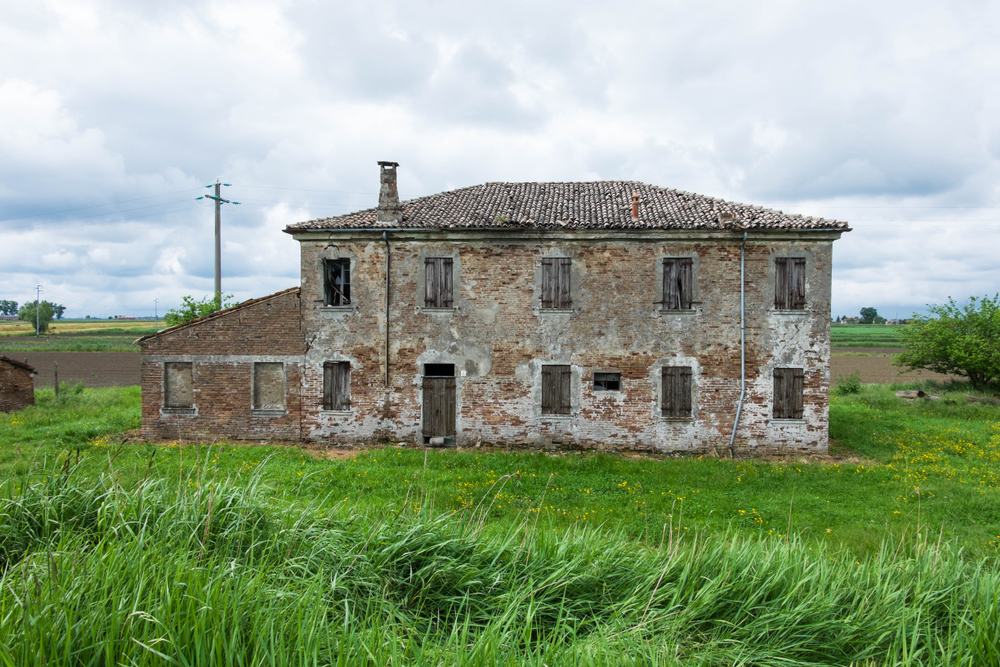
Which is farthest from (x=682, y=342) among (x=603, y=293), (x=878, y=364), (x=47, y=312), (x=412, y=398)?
(x=47, y=312)

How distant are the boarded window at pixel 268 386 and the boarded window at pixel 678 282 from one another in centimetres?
1177

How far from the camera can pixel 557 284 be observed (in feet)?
49.2

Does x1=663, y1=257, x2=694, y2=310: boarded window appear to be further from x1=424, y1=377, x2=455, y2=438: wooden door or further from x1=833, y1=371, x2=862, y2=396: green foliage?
x1=833, y1=371, x2=862, y2=396: green foliage

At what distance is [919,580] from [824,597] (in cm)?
108

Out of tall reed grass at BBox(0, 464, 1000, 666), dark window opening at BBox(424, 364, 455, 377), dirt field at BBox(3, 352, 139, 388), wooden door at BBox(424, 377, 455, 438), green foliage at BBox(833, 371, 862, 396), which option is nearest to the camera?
tall reed grass at BBox(0, 464, 1000, 666)

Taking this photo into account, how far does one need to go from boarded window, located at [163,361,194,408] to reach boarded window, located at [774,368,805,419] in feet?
57.6

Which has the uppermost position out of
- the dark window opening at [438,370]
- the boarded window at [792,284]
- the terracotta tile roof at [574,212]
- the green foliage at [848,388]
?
the terracotta tile roof at [574,212]

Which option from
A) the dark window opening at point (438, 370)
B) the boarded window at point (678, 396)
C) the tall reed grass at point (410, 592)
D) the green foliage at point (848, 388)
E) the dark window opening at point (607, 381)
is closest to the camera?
the tall reed grass at point (410, 592)

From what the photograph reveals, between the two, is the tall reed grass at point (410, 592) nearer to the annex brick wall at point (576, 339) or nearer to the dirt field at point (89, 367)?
the annex brick wall at point (576, 339)

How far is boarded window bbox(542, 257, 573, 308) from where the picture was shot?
589 inches

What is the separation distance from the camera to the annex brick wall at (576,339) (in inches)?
573

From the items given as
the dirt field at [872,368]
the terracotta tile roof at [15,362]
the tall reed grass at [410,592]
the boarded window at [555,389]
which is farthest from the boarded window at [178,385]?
the dirt field at [872,368]

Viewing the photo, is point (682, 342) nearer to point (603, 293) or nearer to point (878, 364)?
point (603, 293)

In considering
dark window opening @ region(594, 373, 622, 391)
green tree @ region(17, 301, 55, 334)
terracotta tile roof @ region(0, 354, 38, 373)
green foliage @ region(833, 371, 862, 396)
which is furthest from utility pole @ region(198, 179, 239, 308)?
green tree @ region(17, 301, 55, 334)
